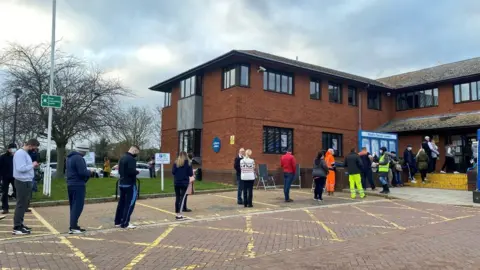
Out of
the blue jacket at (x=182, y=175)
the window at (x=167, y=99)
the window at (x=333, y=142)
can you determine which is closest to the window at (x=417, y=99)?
the window at (x=333, y=142)

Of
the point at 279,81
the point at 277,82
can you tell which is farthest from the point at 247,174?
the point at 279,81

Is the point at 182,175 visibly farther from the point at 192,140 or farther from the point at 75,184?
the point at 192,140

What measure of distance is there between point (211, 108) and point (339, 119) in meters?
7.72

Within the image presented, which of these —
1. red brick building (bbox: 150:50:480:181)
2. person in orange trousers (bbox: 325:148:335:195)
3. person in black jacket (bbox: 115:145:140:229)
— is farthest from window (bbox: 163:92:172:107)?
person in black jacket (bbox: 115:145:140:229)

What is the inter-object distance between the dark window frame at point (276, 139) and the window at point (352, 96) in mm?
5495

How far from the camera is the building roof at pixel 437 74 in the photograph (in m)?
23.0

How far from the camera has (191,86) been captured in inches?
917

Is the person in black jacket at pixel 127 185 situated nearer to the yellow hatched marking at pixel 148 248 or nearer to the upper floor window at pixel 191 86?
the yellow hatched marking at pixel 148 248

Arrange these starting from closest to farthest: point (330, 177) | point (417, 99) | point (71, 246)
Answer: point (71, 246), point (330, 177), point (417, 99)

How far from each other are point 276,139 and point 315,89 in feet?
14.0

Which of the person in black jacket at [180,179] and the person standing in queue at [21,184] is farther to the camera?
the person in black jacket at [180,179]

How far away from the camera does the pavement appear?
235 inches

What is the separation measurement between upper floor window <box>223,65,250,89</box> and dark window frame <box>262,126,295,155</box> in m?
2.56

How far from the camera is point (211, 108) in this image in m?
21.3
